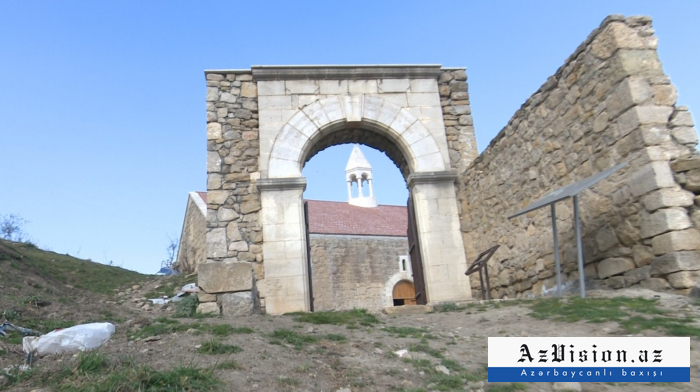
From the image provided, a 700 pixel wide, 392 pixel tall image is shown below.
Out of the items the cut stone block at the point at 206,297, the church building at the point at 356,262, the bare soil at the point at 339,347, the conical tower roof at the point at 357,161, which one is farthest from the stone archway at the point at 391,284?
the bare soil at the point at 339,347

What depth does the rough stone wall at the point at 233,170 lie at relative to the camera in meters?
7.14

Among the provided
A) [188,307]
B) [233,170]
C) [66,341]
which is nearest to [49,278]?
[188,307]

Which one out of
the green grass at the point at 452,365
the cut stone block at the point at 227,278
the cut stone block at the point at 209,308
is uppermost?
the cut stone block at the point at 227,278

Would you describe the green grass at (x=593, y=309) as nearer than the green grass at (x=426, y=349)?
No

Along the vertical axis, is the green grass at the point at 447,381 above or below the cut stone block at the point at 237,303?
below

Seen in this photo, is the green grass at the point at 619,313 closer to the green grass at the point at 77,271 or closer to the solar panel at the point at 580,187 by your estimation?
the solar panel at the point at 580,187

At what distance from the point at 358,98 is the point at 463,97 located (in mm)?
1890

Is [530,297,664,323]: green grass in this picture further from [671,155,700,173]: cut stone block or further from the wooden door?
the wooden door

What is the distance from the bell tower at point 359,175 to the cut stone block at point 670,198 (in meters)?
25.1

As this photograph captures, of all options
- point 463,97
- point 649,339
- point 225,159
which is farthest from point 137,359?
point 463,97

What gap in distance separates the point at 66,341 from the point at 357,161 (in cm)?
2915

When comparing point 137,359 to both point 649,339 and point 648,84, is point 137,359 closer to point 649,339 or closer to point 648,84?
point 649,339

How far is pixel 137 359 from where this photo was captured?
2861mm

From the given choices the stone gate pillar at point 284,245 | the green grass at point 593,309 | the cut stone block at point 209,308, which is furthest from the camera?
the stone gate pillar at point 284,245
